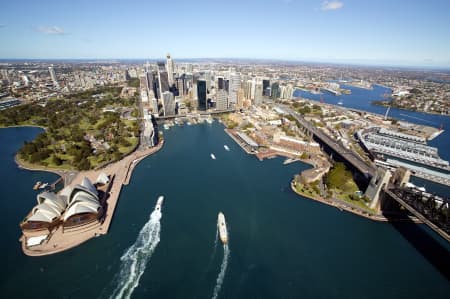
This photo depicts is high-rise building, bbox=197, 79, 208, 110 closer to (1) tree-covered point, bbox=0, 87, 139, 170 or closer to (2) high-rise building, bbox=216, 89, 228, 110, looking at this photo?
(2) high-rise building, bbox=216, 89, 228, 110

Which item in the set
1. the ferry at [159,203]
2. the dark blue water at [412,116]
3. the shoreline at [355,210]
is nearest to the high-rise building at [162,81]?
the ferry at [159,203]

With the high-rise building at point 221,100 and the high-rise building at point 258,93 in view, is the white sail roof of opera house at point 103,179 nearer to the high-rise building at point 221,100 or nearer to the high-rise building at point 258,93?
the high-rise building at point 221,100

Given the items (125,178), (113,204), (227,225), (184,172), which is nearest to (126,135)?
(125,178)

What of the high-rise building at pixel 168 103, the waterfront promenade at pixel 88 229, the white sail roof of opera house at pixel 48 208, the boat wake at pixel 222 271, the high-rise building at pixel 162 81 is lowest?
the boat wake at pixel 222 271

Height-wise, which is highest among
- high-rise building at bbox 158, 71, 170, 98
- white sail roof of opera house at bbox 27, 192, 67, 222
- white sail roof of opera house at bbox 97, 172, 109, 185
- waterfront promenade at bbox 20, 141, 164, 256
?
high-rise building at bbox 158, 71, 170, 98

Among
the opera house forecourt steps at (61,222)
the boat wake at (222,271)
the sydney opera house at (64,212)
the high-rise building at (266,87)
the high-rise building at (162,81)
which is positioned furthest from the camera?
the high-rise building at (266,87)

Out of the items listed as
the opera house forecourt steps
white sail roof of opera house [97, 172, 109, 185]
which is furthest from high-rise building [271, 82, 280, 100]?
the opera house forecourt steps
